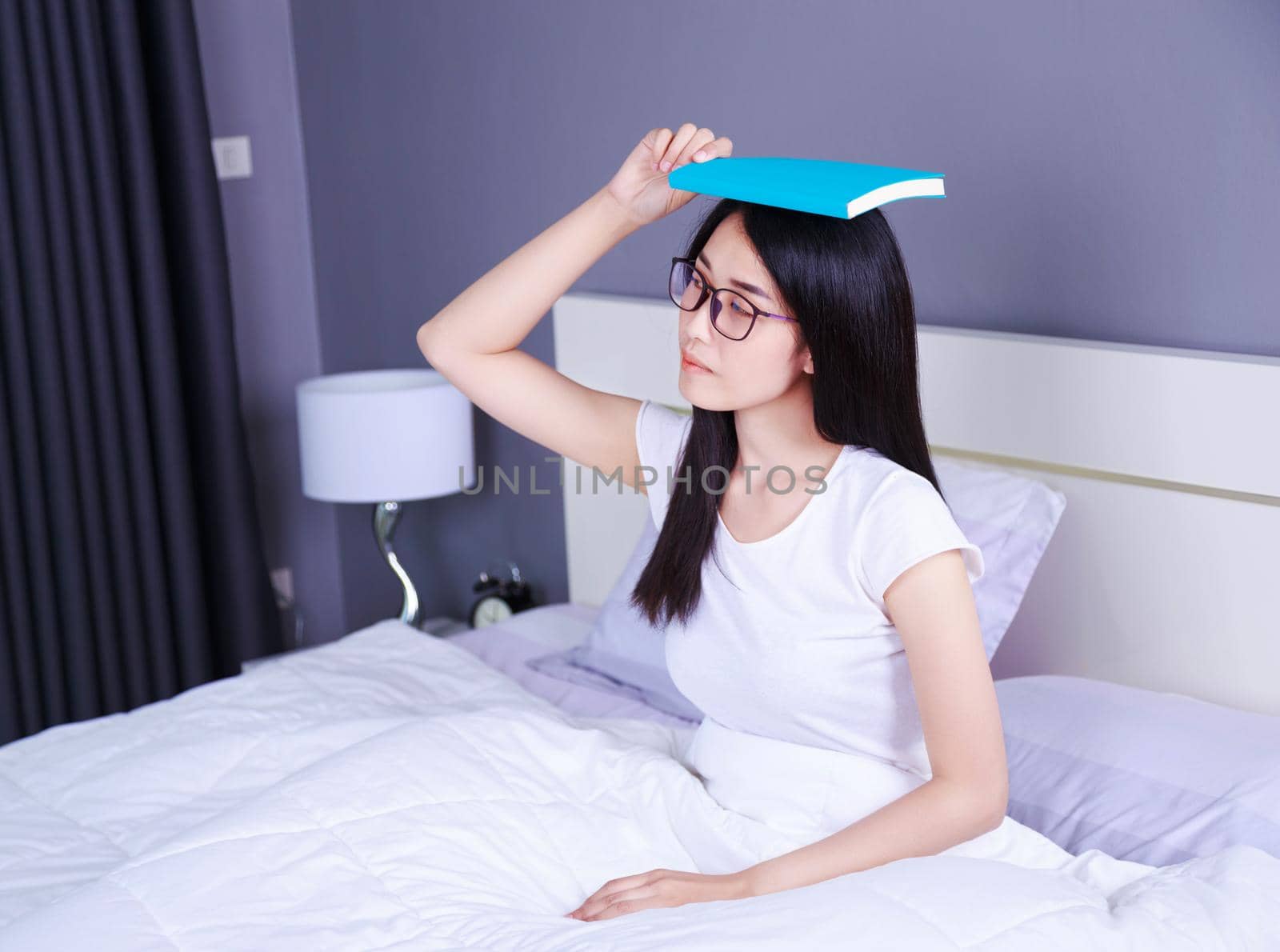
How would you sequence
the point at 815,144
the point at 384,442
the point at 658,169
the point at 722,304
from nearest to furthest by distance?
the point at 722,304
the point at 658,169
the point at 815,144
the point at 384,442

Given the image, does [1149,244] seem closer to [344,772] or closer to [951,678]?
[951,678]

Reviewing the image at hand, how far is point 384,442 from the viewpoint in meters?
2.67

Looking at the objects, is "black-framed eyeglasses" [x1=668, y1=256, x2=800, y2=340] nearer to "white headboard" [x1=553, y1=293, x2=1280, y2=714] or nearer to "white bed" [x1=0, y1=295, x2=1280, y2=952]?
"white bed" [x1=0, y1=295, x2=1280, y2=952]

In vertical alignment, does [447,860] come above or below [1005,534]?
below

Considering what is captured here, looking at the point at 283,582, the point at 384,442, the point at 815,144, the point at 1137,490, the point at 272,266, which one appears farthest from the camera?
the point at 283,582

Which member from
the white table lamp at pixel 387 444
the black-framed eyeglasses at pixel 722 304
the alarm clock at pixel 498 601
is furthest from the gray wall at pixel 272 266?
the black-framed eyeglasses at pixel 722 304

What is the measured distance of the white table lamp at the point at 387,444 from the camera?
2658mm

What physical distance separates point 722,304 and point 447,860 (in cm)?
64

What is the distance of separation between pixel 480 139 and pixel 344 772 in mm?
1752

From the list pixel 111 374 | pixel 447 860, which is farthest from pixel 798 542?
pixel 111 374

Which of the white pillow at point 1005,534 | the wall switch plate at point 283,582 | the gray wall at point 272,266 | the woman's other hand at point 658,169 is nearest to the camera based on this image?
the woman's other hand at point 658,169

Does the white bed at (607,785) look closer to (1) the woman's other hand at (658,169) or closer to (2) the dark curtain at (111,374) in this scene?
(1) the woman's other hand at (658,169)

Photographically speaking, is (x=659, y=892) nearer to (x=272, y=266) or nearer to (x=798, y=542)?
(x=798, y=542)

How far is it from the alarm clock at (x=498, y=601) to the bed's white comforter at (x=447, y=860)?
1000 mm
